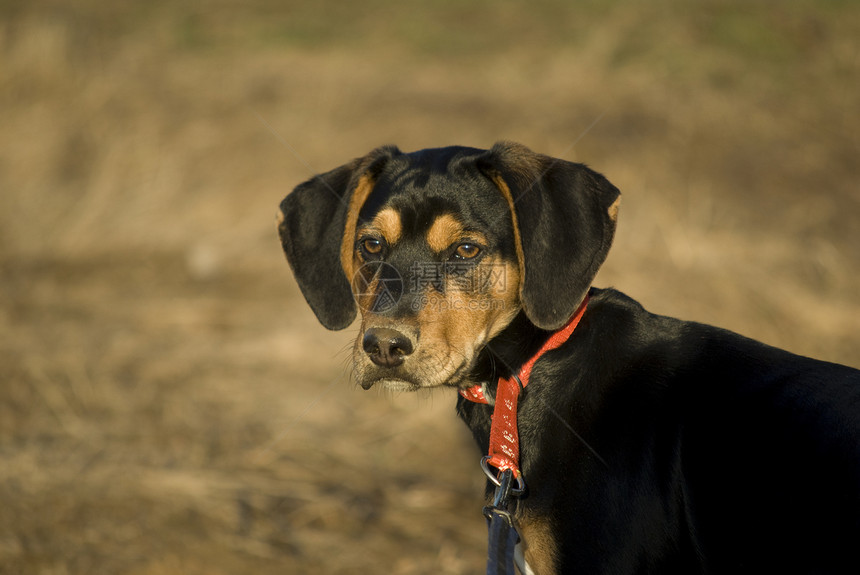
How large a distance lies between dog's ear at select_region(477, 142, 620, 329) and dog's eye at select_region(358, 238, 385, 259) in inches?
26.2

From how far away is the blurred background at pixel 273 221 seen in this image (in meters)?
5.79

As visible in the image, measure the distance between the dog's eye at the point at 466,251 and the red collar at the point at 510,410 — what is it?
531 millimetres

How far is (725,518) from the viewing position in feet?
9.53

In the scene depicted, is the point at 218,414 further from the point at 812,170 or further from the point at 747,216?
the point at 812,170

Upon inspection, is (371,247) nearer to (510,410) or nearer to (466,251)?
(466,251)

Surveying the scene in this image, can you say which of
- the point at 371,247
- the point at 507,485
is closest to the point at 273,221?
the point at 371,247

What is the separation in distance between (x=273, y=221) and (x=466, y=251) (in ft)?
26.1

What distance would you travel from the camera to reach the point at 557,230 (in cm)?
346

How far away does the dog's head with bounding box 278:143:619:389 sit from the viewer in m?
3.29

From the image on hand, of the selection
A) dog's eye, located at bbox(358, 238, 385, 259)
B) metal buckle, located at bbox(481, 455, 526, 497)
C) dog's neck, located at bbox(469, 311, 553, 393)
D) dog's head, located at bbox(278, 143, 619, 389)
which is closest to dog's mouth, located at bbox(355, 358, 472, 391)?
dog's head, located at bbox(278, 143, 619, 389)

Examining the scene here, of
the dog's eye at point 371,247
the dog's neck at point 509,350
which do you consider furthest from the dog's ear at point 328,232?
the dog's neck at point 509,350

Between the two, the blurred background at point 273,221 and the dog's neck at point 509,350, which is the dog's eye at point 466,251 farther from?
the blurred background at point 273,221

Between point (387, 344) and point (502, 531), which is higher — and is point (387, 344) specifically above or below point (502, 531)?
above

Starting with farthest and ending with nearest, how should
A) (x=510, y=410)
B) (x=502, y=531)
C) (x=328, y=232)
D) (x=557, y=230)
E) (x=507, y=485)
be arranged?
(x=328, y=232)
(x=557, y=230)
(x=510, y=410)
(x=507, y=485)
(x=502, y=531)
